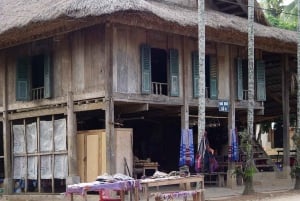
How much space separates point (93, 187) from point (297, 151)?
9.57 metres

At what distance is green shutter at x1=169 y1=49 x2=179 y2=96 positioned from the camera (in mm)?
16797

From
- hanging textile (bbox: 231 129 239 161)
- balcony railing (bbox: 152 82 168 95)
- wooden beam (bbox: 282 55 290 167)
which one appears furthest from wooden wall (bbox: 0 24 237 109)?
wooden beam (bbox: 282 55 290 167)

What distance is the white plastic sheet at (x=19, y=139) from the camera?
18359mm

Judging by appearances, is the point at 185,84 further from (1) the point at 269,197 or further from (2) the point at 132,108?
(1) the point at 269,197

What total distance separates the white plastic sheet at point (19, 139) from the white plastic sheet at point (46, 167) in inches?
44.6

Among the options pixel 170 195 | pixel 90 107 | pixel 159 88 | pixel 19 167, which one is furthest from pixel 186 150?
pixel 19 167

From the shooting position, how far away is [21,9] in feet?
57.8

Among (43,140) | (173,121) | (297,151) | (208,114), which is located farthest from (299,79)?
(43,140)

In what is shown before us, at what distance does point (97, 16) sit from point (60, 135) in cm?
426

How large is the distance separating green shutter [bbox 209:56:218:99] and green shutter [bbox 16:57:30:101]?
577 cm

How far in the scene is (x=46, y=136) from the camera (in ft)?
57.5

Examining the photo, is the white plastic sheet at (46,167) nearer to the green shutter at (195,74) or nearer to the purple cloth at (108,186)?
the green shutter at (195,74)

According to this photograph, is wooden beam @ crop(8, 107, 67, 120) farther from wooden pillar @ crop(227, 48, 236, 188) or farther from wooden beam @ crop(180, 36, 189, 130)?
wooden pillar @ crop(227, 48, 236, 188)

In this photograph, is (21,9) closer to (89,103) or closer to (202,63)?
(89,103)
